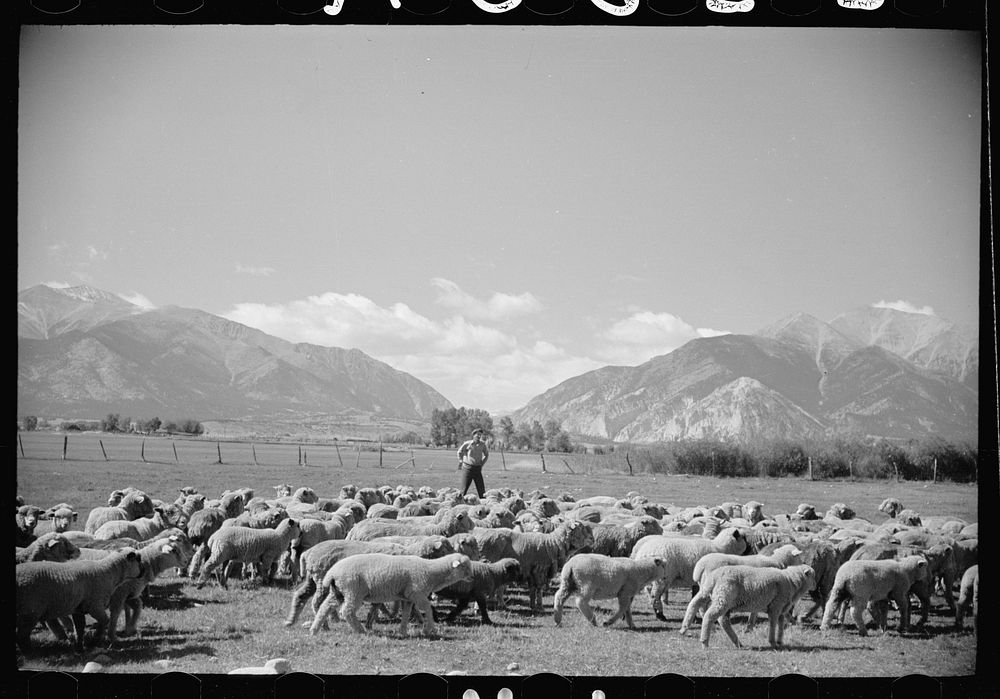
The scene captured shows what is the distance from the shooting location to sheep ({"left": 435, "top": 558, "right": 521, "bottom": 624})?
943 centimetres

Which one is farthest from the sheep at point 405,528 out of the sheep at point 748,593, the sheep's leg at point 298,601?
the sheep at point 748,593

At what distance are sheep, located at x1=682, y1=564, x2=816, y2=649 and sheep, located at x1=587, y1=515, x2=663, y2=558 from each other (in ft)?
7.79

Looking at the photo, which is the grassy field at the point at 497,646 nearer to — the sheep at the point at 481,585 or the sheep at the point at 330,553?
the sheep at the point at 481,585

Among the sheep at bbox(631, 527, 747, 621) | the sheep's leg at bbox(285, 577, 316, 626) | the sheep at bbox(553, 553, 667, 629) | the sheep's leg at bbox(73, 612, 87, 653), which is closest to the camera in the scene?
the sheep's leg at bbox(73, 612, 87, 653)

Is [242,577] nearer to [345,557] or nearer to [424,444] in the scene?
[345,557]

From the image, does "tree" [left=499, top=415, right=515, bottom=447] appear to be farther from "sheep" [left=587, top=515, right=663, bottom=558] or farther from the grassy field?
the grassy field

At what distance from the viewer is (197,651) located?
8547 millimetres

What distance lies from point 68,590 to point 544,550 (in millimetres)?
5579

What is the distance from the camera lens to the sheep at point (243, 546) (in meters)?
10.4

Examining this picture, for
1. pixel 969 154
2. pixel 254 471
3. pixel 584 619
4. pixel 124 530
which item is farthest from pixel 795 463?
pixel 124 530

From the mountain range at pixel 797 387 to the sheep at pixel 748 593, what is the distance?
5093mm

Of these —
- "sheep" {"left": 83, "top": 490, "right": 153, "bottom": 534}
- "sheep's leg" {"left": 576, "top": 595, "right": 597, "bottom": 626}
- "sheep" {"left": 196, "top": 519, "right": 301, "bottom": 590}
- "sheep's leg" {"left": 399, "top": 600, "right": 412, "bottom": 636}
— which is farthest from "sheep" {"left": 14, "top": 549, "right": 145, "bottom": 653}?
"sheep's leg" {"left": 576, "top": 595, "right": 597, "bottom": 626}

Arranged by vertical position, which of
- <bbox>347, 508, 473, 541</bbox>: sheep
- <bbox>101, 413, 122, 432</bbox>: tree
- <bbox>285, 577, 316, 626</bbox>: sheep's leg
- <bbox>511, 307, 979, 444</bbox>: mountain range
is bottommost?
<bbox>285, 577, 316, 626</bbox>: sheep's leg

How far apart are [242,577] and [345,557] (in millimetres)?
2258
